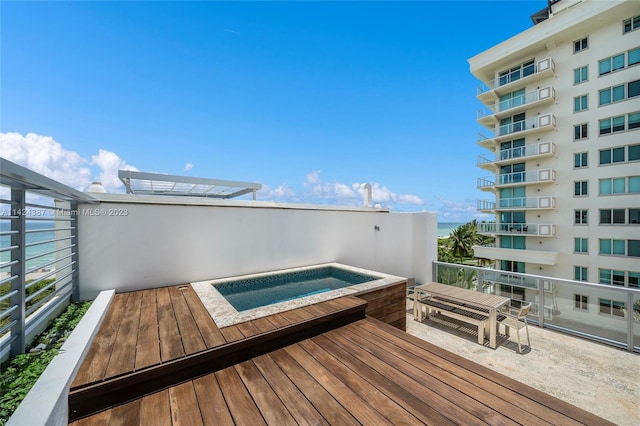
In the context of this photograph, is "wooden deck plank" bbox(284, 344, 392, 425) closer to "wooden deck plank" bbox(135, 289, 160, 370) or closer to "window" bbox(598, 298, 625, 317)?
"wooden deck plank" bbox(135, 289, 160, 370)

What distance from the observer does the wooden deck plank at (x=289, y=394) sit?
5.54ft

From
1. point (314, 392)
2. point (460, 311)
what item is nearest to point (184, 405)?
point (314, 392)

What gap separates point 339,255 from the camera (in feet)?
22.9

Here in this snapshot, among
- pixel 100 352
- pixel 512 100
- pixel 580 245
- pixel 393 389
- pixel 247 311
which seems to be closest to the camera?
pixel 393 389

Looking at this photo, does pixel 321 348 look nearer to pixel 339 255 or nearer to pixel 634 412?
pixel 634 412

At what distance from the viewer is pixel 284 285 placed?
212 inches

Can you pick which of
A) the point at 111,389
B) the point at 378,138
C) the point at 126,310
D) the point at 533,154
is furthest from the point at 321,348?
the point at 533,154

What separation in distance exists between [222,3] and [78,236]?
7.47 metres

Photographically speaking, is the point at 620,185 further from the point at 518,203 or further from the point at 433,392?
the point at 433,392

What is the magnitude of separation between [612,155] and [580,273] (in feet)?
21.9

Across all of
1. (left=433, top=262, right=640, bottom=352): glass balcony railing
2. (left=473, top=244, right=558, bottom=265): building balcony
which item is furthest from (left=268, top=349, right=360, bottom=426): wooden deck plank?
(left=473, top=244, right=558, bottom=265): building balcony

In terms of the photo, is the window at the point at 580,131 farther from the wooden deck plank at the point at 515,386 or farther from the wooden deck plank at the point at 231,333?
the wooden deck plank at the point at 231,333

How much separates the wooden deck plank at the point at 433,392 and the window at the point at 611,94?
1979 centimetres

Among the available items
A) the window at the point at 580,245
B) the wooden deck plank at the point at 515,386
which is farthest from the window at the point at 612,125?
the wooden deck plank at the point at 515,386
